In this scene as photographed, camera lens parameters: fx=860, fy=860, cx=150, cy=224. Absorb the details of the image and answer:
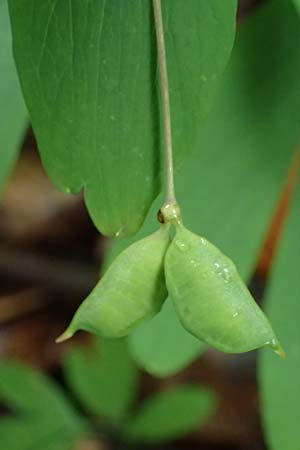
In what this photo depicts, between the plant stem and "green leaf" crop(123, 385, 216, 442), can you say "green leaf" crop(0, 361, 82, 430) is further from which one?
the plant stem

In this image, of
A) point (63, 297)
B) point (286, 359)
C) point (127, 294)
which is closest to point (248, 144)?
point (286, 359)

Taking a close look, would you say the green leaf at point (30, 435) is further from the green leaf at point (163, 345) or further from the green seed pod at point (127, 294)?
the green seed pod at point (127, 294)

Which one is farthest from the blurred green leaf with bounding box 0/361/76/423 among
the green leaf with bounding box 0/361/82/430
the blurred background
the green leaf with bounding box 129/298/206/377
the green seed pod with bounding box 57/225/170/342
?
the green seed pod with bounding box 57/225/170/342

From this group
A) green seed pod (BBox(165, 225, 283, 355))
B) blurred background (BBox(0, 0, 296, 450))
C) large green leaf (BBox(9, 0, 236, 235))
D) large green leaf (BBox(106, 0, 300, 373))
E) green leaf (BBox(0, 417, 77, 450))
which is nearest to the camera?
green seed pod (BBox(165, 225, 283, 355))

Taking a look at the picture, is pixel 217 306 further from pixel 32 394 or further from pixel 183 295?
pixel 32 394

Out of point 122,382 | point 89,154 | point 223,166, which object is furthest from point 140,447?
point 89,154

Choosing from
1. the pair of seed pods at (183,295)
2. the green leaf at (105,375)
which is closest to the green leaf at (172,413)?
the green leaf at (105,375)

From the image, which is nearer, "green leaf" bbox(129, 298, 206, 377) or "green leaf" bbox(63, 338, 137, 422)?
"green leaf" bbox(129, 298, 206, 377)
